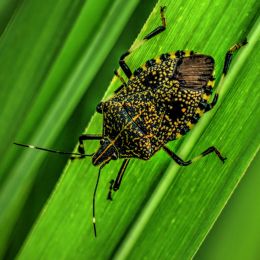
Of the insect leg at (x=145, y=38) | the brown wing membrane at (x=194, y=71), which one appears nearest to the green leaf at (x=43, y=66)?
the insect leg at (x=145, y=38)

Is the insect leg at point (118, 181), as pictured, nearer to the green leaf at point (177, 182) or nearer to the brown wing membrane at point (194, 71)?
the green leaf at point (177, 182)

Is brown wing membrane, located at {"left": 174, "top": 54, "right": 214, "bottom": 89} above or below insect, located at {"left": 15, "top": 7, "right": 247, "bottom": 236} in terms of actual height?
above

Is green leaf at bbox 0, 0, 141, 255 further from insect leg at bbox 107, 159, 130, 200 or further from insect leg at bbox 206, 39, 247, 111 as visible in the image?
insect leg at bbox 206, 39, 247, 111

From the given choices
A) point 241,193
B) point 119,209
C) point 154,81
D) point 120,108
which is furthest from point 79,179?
point 241,193

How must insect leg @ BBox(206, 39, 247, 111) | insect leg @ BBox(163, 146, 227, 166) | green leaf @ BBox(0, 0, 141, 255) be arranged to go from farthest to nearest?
insect leg @ BBox(163, 146, 227, 166)
insect leg @ BBox(206, 39, 247, 111)
green leaf @ BBox(0, 0, 141, 255)

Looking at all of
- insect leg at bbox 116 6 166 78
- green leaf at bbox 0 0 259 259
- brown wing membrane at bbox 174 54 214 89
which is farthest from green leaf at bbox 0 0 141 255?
brown wing membrane at bbox 174 54 214 89

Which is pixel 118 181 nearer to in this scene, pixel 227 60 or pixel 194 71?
pixel 194 71

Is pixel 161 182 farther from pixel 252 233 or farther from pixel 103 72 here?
pixel 103 72

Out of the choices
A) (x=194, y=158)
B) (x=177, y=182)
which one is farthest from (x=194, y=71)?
(x=177, y=182)
